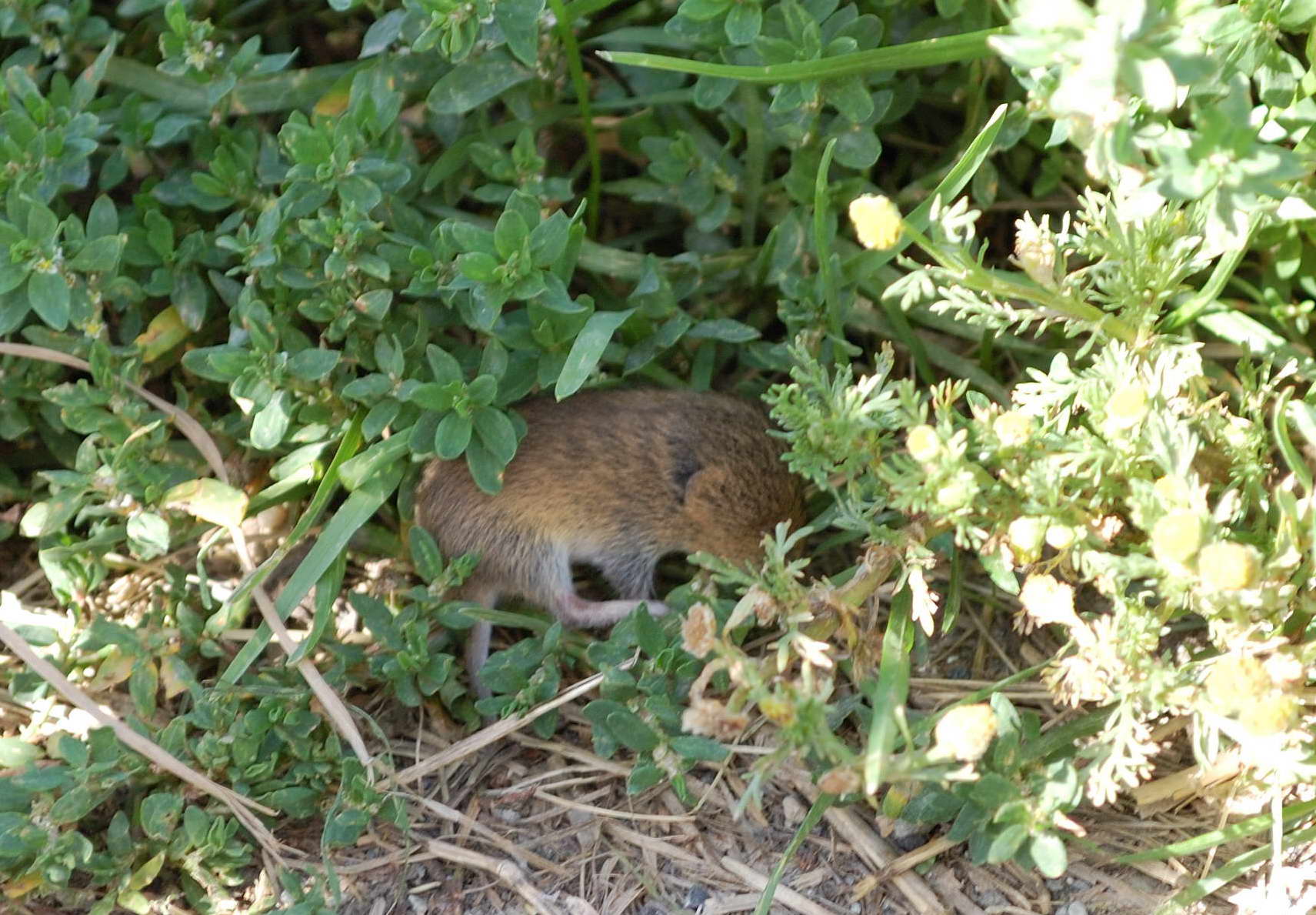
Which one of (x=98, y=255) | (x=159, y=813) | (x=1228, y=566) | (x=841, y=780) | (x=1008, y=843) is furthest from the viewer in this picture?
(x=98, y=255)

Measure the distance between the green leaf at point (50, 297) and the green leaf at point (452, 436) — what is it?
86 centimetres

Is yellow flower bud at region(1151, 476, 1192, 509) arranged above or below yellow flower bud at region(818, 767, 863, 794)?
above

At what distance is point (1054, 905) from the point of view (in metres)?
2.86

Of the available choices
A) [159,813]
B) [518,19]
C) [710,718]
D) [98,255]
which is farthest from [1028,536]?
[98,255]

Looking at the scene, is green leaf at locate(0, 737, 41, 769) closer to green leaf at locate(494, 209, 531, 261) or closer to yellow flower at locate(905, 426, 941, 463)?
green leaf at locate(494, 209, 531, 261)

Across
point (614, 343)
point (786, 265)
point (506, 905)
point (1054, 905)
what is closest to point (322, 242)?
point (614, 343)

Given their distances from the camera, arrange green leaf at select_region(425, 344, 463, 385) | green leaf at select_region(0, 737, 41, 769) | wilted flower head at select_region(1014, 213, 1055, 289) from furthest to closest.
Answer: green leaf at select_region(425, 344, 463, 385) < green leaf at select_region(0, 737, 41, 769) < wilted flower head at select_region(1014, 213, 1055, 289)

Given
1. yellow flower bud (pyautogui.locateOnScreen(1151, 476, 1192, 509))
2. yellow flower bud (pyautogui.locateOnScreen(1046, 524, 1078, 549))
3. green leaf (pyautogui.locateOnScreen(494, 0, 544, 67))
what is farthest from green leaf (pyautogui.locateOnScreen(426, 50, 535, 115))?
yellow flower bud (pyautogui.locateOnScreen(1151, 476, 1192, 509))

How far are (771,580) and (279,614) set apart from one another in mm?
1260

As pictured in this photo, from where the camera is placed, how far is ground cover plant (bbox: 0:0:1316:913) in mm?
2469

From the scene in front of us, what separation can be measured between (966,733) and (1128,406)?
0.67 m

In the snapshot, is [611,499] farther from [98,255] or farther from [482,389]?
[98,255]

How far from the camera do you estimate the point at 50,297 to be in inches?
119

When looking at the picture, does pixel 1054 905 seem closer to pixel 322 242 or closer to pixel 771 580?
pixel 771 580
